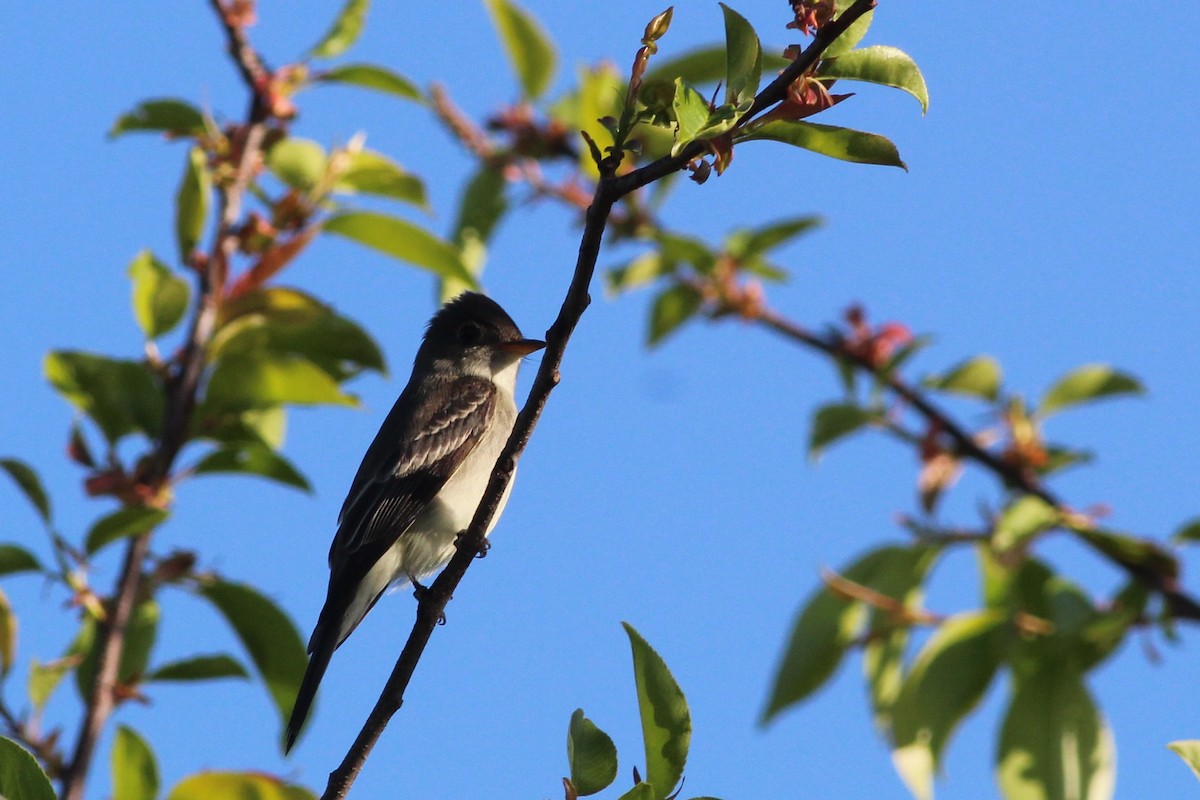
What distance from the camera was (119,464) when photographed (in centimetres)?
350

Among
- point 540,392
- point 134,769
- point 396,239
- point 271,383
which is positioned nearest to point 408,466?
point 396,239

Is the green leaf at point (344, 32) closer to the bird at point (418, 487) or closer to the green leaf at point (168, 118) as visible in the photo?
the green leaf at point (168, 118)

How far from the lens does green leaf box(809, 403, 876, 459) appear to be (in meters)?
3.74

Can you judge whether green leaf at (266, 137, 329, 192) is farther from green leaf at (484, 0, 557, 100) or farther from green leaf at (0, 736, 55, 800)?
green leaf at (0, 736, 55, 800)

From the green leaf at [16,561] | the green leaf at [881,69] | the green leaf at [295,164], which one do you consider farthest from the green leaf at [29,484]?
the green leaf at [881,69]

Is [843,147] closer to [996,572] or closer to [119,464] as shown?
[996,572]

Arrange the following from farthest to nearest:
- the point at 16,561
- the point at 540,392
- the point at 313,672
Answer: the point at 313,672
the point at 16,561
the point at 540,392

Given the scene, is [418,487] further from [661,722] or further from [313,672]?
[661,722]

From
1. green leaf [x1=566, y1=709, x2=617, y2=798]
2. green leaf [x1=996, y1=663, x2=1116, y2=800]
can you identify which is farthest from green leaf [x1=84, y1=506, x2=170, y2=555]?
green leaf [x1=996, y1=663, x2=1116, y2=800]

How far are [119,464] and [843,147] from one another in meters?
2.25

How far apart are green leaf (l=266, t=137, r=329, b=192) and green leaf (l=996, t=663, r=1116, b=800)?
2306 millimetres

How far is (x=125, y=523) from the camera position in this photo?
→ 317 centimetres

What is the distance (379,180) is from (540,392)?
1855mm

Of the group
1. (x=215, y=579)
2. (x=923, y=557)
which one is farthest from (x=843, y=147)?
(x=215, y=579)
